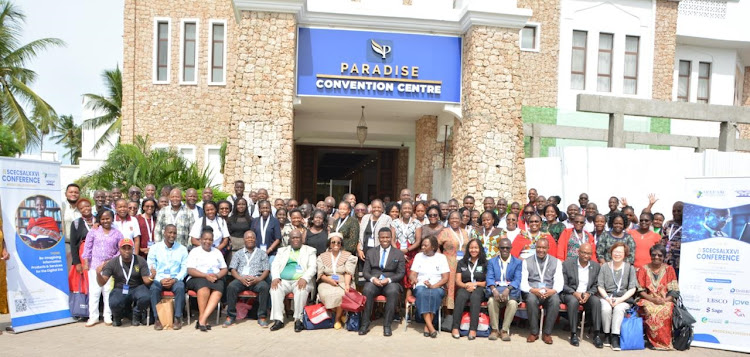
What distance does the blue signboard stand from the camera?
12445mm

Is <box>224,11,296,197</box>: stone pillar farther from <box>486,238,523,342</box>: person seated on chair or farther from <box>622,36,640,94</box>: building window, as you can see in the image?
<box>622,36,640,94</box>: building window

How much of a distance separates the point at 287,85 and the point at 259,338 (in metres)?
6.86

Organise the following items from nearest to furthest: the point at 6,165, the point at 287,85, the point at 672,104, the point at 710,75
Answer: the point at 6,165
the point at 672,104
the point at 287,85
the point at 710,75

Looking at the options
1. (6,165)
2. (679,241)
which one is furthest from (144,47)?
(679,241)

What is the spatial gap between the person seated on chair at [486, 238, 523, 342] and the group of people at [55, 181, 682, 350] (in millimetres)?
14

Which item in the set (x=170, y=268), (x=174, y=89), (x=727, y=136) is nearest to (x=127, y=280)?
(x=170, y=268)

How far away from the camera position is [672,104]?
36.5ft

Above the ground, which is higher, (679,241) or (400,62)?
(400,62)

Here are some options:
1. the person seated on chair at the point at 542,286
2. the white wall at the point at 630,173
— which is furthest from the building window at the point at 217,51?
the person seated on chair at the point at 542,286

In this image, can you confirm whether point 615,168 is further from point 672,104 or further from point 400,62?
point 400,62

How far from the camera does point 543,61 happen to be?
18.6m

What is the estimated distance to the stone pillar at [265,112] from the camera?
12.0m

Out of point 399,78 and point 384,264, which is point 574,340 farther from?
point 399,78

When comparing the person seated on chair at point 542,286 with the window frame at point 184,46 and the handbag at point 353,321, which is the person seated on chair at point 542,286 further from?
the window frame at point 184,46
